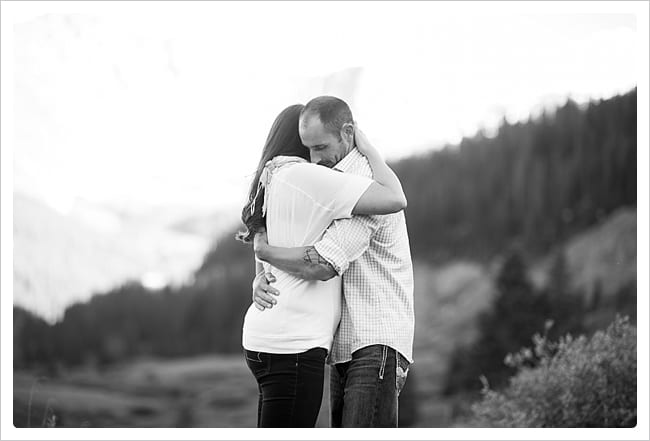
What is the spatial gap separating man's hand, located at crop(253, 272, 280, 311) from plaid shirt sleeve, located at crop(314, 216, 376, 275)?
0.17 metres

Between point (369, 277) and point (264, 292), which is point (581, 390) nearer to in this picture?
point (369, 277)

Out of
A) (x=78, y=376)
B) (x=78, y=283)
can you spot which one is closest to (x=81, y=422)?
(x=78, y=376)

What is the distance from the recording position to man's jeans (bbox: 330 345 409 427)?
2.17m

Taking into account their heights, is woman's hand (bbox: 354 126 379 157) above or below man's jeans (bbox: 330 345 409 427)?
above

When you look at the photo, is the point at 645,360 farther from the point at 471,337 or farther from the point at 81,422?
the point at 81,422

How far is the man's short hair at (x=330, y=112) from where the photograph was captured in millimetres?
2250

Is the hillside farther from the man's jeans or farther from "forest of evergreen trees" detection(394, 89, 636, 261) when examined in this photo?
the man's jeans

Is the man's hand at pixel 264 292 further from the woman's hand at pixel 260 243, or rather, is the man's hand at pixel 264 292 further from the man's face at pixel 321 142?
the man's face at pixel 321 142

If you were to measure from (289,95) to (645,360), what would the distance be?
2.39m

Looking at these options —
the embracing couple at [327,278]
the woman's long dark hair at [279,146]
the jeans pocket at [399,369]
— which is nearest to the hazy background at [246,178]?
the woman's long dark hair at [279,146]

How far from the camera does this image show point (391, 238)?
231cm

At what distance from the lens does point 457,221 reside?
17.8 ft

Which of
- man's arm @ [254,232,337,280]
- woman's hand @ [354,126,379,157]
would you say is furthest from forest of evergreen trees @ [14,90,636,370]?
man's arm @ [254,232,337,280]

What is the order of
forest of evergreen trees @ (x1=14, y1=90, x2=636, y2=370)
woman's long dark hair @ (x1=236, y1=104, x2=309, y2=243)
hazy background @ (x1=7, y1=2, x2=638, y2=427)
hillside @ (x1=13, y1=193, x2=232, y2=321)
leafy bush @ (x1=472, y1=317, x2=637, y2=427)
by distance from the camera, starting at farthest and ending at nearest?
1. forest of evergreen trees @ (x1=14, y1=90, x2=636, y2=370)
2. hillside @ (x1=13, y1=193, x2=232, y2=321)
3. hazy background @ (x1=7, y1=2, x2=638, y2=427)
4. leafy bush @ (x1=472, y1=317, x2=637, y2=427)
5. woman's long dark hair @ (x1=236, y1=104, x2=309, y2=243)
